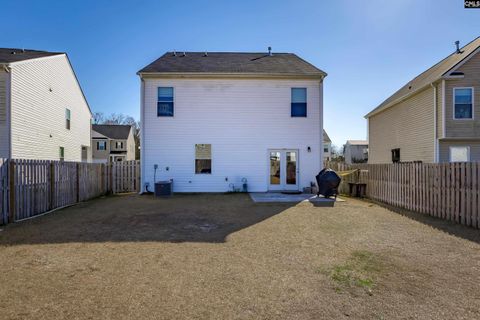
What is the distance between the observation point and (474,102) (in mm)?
14703

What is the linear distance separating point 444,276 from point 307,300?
2280 millimetres

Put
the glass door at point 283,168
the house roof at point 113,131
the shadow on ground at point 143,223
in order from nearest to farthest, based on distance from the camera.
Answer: the shadow on ground at point 143,223
the glass door at point 283,168
the house roof at point 113,131

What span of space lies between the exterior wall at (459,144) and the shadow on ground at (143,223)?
10.8 meters

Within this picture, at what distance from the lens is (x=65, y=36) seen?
52.6 ft

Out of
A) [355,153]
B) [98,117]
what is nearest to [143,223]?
[355,153]

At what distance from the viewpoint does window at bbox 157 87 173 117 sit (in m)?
14.3

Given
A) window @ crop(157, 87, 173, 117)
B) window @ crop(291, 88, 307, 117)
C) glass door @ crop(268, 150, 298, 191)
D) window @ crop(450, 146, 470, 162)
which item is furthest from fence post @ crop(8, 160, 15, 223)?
window @ crop(450, 146, 470, 162)

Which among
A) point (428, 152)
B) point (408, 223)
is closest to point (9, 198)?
point (408, 223)

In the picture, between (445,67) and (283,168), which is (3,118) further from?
(445,67)

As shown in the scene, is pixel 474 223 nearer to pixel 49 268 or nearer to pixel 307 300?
pixel 307 300

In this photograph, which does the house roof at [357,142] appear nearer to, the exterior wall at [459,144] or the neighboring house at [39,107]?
the exterior wall at [459,144]

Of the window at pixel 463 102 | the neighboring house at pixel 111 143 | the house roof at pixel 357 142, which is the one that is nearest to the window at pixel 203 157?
the window at pixel 463 102

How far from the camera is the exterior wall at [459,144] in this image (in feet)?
50.0

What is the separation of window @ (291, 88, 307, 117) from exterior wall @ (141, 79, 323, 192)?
0.24 metres
